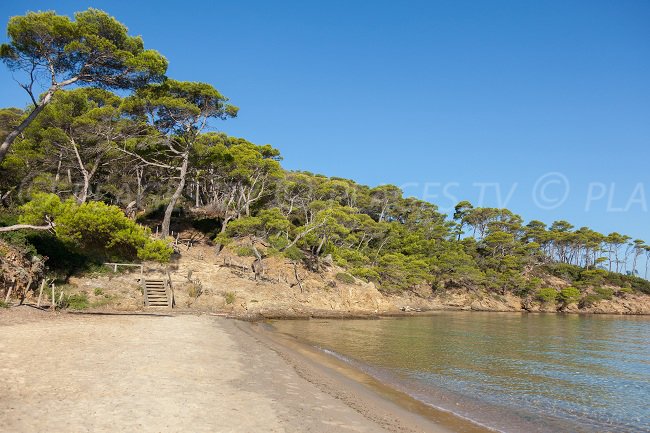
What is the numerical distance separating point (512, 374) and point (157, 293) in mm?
19154

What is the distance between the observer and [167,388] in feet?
23.2

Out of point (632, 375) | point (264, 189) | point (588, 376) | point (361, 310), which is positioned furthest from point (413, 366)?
point (264, 189)

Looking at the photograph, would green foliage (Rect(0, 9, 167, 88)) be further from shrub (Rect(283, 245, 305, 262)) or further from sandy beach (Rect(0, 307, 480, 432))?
shrub (Rect(283, 245, 305, 262))

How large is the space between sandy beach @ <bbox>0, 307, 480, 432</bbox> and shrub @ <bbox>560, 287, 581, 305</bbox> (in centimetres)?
6688

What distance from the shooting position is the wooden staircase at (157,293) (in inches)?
875

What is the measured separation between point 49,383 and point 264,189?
34.8 metres

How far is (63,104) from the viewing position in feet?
93.9

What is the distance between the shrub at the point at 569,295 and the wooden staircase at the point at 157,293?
65.8m

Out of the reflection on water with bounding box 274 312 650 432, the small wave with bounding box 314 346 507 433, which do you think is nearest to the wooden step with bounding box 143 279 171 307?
the reflection on water with bounding box 274 312 650 432

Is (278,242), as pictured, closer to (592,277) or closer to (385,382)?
(385,382)

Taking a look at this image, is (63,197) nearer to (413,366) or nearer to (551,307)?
(413,366)

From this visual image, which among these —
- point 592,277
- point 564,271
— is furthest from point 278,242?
point 592,277

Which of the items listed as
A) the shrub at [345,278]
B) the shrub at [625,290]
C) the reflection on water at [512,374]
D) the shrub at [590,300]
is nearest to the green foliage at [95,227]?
the reflection on water at [512,374]

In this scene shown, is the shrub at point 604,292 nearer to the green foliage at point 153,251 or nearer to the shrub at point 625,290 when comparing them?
the shrub at point 625,290
